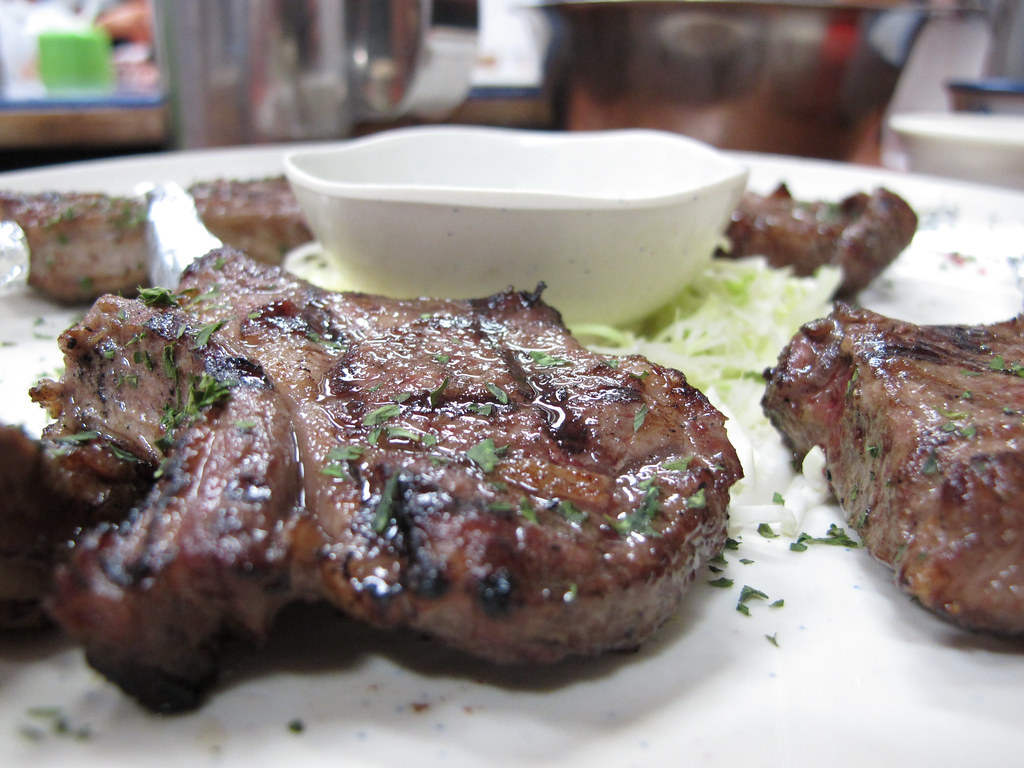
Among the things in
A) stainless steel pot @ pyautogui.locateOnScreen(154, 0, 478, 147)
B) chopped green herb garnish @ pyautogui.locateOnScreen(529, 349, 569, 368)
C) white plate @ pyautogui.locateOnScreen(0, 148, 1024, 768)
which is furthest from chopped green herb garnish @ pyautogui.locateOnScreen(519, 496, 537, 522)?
stainless steel pot @ pyautogui.locateOnScreen(154, 0, 478, 147)

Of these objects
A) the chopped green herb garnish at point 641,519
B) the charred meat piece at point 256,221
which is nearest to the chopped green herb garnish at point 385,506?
the chopped green herb garnish at point 641,519

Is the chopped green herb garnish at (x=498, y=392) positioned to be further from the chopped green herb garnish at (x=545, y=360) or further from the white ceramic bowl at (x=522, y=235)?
the white ceramic bowl at (x=522, y=235)

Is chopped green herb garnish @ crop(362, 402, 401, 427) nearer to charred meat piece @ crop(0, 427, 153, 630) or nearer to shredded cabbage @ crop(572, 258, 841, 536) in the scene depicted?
charred meat piece @ crop(0, 427, 153, 630)

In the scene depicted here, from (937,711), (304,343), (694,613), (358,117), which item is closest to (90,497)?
(304,343)

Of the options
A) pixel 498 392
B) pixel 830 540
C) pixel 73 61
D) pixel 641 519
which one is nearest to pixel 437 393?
pixel 498 392

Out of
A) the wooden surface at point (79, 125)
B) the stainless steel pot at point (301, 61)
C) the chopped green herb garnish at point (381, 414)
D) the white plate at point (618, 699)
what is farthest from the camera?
the wooden surface at point (79, 125)

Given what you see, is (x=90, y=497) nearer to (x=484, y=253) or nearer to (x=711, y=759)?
(x=711, y=759)
